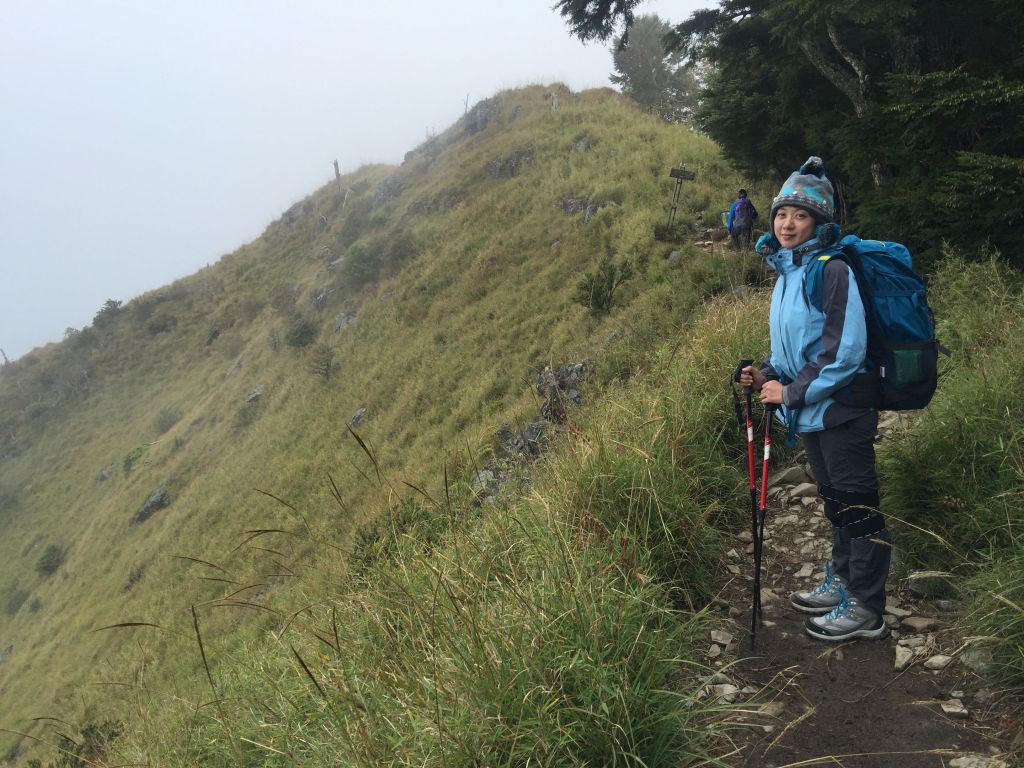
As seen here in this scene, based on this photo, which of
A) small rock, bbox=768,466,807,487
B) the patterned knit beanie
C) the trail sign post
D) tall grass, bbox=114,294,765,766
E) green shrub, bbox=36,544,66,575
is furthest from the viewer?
green shrub, bbox=36,544,66,575

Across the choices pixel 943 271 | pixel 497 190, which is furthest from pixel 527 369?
pixel 497 190

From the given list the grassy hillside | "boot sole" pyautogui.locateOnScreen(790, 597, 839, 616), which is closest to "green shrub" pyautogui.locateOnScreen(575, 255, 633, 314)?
the grassy hillside

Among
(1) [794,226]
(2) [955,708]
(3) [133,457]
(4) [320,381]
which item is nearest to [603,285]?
(1) [794,226]

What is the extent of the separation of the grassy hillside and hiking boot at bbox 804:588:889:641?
86.2 inches

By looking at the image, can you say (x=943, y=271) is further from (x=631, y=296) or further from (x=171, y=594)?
(x=171, y=594)

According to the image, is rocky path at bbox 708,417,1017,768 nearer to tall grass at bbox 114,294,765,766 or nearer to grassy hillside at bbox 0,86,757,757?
tall grass at bbox 114,294,765,766

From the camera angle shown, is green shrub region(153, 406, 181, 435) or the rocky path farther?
green shrub region(153, 406, 181, 435)

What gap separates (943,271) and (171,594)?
18.3 metres

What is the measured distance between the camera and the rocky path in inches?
79.8

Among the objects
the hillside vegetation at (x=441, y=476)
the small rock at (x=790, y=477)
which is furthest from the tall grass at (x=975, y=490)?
the small rock at (x=790, y=477)

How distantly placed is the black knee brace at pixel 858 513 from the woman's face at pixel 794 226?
1.15m

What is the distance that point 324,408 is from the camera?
66.6 feet

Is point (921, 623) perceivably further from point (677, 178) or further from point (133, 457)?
point (133, 457)

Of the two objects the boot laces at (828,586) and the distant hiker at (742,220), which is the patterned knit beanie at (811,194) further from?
the distant hiker at (742,220)
